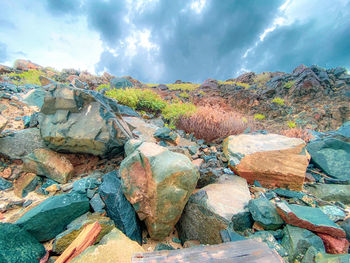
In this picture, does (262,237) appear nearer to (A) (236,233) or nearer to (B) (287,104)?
(A) (236,233)

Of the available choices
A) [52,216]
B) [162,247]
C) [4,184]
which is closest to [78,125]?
[4,184]

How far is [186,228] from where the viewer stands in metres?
2.26

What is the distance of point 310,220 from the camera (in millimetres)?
1715

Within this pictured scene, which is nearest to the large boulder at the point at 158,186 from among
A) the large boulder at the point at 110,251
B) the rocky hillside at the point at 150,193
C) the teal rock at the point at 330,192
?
the rocky hillside at the point at 150,193

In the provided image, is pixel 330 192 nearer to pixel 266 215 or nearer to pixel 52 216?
pixel 266 215

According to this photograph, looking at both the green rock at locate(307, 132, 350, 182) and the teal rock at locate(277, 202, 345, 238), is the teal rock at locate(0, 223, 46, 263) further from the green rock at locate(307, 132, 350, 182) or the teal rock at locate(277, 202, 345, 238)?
the green rock at locate(307, 132, 350, 182)

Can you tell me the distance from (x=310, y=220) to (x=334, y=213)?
0.76m

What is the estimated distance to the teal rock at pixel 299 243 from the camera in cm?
156

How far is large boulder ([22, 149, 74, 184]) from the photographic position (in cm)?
266

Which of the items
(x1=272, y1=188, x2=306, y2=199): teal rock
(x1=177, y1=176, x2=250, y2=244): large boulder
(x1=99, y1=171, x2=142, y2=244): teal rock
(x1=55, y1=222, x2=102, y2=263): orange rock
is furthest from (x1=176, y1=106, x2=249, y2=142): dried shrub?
(x1=55, y1=222, x2=102, y2=263): orange rock

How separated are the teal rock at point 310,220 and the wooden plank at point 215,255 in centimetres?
68

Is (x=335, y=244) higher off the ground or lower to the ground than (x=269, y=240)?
higher

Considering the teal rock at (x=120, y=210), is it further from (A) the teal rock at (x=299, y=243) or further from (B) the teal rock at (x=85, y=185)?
(A) the teal rock at (x=299, y=243)

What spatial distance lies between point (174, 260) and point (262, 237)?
1.16 m
